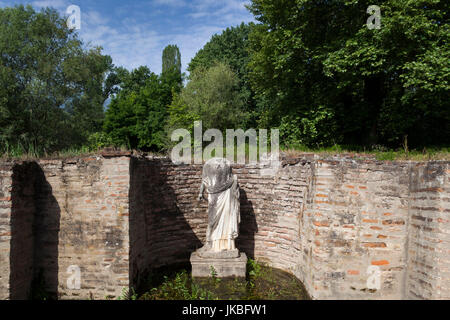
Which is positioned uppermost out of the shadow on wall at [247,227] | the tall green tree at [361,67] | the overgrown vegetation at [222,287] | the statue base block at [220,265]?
the tall green tree at [361,67]

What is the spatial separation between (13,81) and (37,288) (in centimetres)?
1289

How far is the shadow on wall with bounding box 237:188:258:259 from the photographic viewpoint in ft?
25.2

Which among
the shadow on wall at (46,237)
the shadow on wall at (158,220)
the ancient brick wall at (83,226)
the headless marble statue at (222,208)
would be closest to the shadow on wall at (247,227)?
the headless marble statue at (222,208)

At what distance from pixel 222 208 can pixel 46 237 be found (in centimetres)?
388

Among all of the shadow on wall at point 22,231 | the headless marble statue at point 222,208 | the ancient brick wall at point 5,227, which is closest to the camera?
the ancient brick wall at point 5,227

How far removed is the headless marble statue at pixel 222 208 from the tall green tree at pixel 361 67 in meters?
5.15

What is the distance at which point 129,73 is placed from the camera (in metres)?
31.7

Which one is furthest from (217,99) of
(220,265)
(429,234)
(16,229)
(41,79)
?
(429,234)

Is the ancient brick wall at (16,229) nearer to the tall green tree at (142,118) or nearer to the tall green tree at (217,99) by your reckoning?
the tall green tree at (217,99)

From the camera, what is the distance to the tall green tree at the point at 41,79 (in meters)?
14.1

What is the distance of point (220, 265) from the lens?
21.6ft

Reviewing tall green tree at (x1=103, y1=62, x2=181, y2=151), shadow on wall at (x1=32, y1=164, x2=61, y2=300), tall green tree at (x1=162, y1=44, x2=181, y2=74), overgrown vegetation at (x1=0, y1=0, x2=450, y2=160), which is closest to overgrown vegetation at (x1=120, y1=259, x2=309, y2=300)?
shadow on wall at (x1=32, y1=164, x2=61, y2=300)

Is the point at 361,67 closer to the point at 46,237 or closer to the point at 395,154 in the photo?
the point at 395,154

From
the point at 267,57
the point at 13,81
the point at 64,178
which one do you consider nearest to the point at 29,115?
the point at 13,81
